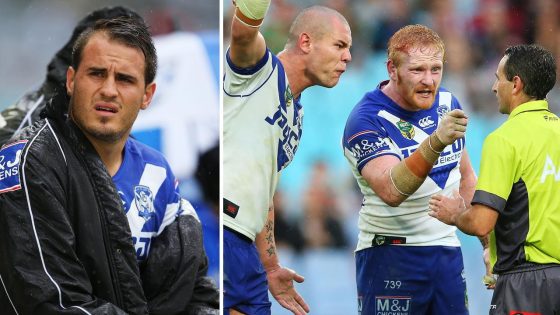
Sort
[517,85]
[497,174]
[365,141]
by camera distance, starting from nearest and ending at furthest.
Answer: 1. [497,174]
2. [517,85]
3. [365,141]

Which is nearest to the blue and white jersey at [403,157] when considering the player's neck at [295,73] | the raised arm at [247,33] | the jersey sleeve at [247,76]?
the player's neck at [295,73]

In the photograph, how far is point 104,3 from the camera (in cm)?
541

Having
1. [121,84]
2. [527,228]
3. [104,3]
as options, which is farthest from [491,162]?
[104,3]

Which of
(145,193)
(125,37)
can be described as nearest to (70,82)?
(125,37)

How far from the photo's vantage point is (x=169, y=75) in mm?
5309

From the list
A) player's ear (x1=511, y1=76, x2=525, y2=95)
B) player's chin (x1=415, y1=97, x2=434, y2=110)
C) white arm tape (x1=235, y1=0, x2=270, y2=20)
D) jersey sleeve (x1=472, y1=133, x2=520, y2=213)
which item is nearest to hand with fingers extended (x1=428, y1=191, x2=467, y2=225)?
jersey sleeve (x1=472, y1=133, x2=520, y2=213)

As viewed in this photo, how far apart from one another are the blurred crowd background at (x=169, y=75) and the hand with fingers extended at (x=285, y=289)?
0.41 m

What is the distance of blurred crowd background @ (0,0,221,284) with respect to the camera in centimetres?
511

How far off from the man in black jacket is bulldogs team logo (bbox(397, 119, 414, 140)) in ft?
4.42

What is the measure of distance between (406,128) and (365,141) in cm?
23

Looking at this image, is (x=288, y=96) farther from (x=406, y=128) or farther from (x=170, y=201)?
(x=170, y=201)

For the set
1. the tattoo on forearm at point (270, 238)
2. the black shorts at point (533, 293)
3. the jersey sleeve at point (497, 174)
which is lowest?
the black shorts at point (533, 293)

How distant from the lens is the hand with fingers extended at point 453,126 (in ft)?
13.1

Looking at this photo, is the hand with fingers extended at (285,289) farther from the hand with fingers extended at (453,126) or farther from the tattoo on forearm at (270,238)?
the hand with fingers extended at (453,126)
